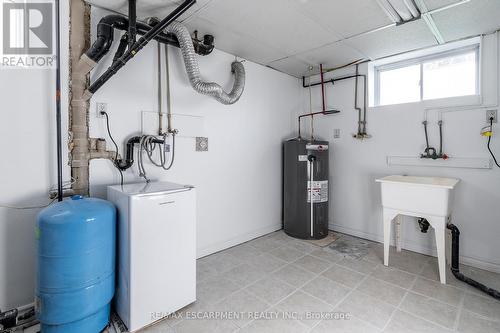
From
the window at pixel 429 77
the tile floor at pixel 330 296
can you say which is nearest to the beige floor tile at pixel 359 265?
the tile floor at pixel 330 296

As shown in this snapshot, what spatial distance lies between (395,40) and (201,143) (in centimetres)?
245

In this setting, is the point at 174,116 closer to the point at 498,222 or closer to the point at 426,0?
the point at 426,0

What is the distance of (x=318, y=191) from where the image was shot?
3279mm

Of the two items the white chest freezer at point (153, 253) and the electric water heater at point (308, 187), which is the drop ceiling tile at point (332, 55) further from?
the white chest freezer at point (153, 253)

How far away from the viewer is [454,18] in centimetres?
221

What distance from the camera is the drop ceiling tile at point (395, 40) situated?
241 centimetres

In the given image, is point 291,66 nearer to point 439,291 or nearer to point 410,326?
point 439,291

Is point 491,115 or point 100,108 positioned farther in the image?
point 491,115

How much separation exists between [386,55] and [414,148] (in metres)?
1.24

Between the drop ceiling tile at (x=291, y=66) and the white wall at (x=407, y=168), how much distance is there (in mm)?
407

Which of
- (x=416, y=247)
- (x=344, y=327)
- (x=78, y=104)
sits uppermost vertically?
(x=78, y=104)

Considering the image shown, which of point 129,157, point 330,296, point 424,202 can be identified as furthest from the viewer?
point 424,202

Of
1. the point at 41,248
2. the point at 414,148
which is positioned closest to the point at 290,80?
the point at 414,148

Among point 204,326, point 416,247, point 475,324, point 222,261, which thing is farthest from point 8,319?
point 416,247
